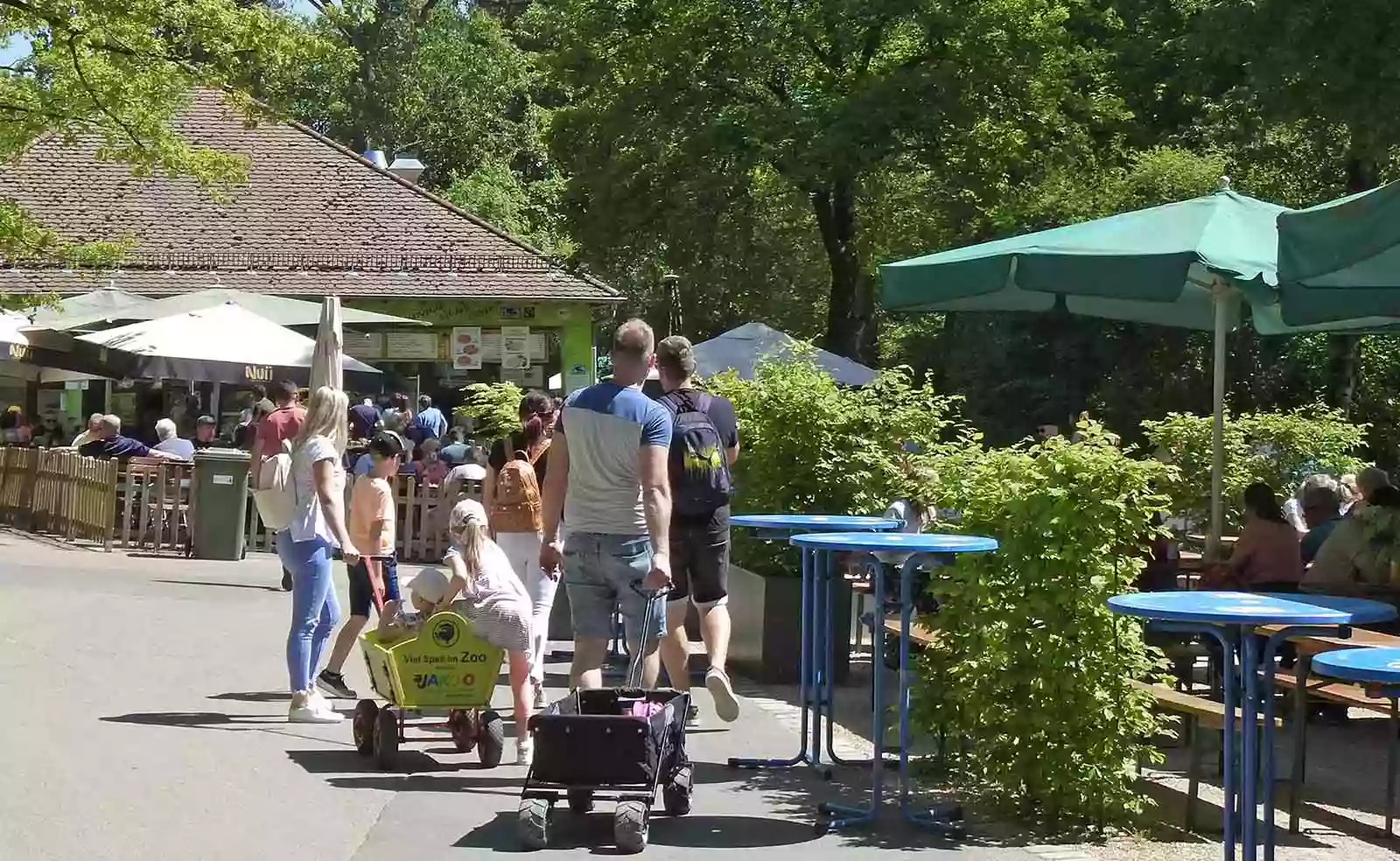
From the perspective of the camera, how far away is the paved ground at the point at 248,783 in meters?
7.02

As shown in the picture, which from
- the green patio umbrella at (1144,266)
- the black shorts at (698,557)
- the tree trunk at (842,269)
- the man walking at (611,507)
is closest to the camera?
the man walking at (611,507)

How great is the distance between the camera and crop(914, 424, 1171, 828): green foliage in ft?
23.8

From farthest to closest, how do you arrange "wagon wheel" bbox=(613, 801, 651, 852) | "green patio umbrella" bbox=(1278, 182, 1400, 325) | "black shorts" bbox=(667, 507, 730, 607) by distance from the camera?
"black shorts" bbox=(667, 507, 730, 607), "green patio umbrella" bbox=(1278, 182, 1400, 325), "wagon wheel" bbox=(613, 801, 651, 852)

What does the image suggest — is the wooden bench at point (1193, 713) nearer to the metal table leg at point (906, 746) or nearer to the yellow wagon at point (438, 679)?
the metal table leg at point (906, 746)

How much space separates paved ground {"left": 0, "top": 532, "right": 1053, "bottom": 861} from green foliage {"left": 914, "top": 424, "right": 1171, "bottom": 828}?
0.42 meters

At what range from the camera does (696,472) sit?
29.8 feet

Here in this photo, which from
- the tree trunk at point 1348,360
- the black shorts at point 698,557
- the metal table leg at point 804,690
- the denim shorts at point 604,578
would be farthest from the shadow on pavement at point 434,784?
the tree trunk at point 1348,360

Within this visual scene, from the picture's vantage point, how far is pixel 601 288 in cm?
2925

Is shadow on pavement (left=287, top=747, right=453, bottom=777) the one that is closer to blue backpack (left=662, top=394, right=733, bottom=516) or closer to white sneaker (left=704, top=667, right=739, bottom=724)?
white sneaker (left=704, top=667, right=739, bottom=724)

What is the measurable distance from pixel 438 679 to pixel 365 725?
1.80 feet

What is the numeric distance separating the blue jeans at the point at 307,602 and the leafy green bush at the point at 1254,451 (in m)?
7.41

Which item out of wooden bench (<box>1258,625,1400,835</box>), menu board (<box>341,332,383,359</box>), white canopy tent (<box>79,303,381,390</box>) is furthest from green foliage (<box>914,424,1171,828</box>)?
menu board (<box>341,332,383,359</box>)

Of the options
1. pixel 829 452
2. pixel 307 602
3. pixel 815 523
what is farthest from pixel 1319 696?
pixel 307 602

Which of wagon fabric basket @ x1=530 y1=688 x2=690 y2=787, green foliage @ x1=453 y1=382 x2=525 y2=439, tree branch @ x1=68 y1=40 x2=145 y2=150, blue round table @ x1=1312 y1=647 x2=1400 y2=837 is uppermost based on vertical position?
tree branch @ x1=68 y1=40 x2=145 y2=150
